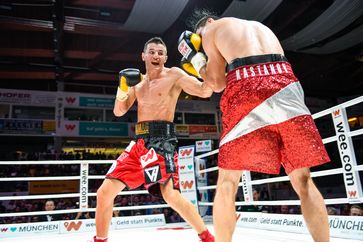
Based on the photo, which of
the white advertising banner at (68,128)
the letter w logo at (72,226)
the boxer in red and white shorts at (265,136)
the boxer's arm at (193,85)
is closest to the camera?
the boxer in red and white shorts at (265,136)

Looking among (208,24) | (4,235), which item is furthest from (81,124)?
(208,24)

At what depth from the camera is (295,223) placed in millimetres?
2842

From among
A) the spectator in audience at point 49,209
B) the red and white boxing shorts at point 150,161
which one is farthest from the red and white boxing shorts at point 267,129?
the spectator in audience at point 49,209

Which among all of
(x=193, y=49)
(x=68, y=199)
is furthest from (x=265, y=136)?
(x=68, y=199)

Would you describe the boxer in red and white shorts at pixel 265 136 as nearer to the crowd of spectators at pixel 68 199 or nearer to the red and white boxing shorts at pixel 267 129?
the red and white boxing shorts at pixel 267 129

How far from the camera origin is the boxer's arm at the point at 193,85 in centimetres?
214

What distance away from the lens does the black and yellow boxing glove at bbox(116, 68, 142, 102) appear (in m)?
2.37

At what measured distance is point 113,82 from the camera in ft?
44.5

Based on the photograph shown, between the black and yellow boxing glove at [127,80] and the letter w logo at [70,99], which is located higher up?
the letter w logo at [70,99]

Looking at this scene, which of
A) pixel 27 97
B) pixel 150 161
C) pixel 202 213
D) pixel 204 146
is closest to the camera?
pixel 150 161

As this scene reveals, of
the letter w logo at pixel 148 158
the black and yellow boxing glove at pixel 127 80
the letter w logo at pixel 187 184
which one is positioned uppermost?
the black and yellow boxing glove at pixel 127 80

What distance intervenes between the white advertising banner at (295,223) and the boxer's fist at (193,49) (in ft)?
4.89

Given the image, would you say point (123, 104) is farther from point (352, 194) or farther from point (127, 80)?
point (352, 194)

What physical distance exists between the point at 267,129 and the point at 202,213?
376cm
